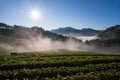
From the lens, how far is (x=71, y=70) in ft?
95.1

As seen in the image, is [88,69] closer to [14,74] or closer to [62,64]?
[62,64]

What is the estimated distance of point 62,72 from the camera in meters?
28.3

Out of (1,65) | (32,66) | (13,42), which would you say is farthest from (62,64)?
(13,42)

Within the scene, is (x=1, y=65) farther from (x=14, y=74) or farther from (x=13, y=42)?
(x=13, y=42)

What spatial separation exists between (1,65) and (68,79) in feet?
53.6

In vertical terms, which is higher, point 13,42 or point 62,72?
point 13,42

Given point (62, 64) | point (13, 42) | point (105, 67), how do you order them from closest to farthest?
point (105, 67) < point (62, 64) < point (13, 42)

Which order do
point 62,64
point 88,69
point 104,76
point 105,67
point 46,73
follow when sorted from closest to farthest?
point 104,76 < point 46,73 < point 88,69 < point 105,67 < point 62,64

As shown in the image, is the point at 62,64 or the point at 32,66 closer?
the point at 32,66

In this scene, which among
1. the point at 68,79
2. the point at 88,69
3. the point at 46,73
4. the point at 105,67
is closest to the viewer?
the point at 68,79

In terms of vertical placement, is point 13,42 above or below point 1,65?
above

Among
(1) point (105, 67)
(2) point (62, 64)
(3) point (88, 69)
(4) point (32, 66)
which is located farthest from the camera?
(2) point (62, 64)

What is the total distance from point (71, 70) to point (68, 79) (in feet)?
19.4

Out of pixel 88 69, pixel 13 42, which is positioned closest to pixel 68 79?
pixel 88 69
